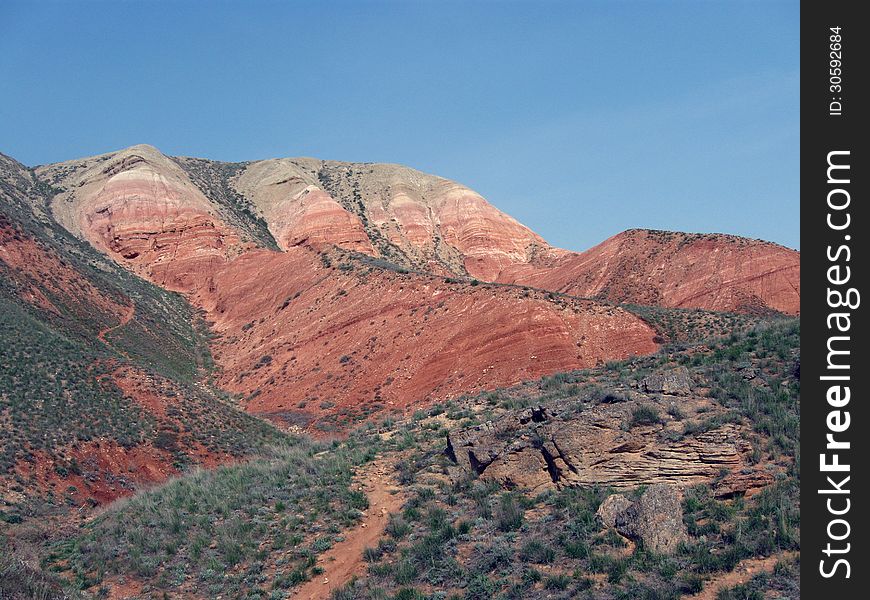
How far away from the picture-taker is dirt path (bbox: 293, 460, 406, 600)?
1256 cm

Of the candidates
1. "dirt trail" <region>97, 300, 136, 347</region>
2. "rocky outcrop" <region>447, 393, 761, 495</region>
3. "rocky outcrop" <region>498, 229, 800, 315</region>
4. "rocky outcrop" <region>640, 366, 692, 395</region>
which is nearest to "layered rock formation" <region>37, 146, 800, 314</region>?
"rocky outcrop" <region>498, 229, 800, 315</region>

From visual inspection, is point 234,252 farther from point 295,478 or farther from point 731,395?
point 731,395

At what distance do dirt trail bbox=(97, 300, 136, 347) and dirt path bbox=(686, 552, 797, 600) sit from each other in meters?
39.9

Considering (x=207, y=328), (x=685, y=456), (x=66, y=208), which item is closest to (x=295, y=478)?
(x=685, y=456)

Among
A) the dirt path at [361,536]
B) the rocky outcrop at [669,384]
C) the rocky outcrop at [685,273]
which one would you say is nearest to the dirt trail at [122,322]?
the dirt path at [361,536]

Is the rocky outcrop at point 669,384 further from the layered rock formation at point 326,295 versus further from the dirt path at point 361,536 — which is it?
the layered rock formation at point 326,295

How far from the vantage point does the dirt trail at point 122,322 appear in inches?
1698

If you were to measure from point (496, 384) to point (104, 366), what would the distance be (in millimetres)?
18415

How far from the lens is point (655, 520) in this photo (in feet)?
36.2

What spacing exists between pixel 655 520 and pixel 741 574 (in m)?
1.57

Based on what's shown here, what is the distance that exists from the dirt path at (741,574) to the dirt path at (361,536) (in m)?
5.87

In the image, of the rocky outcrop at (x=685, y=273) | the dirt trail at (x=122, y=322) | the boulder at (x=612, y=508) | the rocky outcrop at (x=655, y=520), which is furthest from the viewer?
the rocky outcrop at (x=685, y=273)

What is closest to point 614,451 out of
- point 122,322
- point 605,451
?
point 605,451
